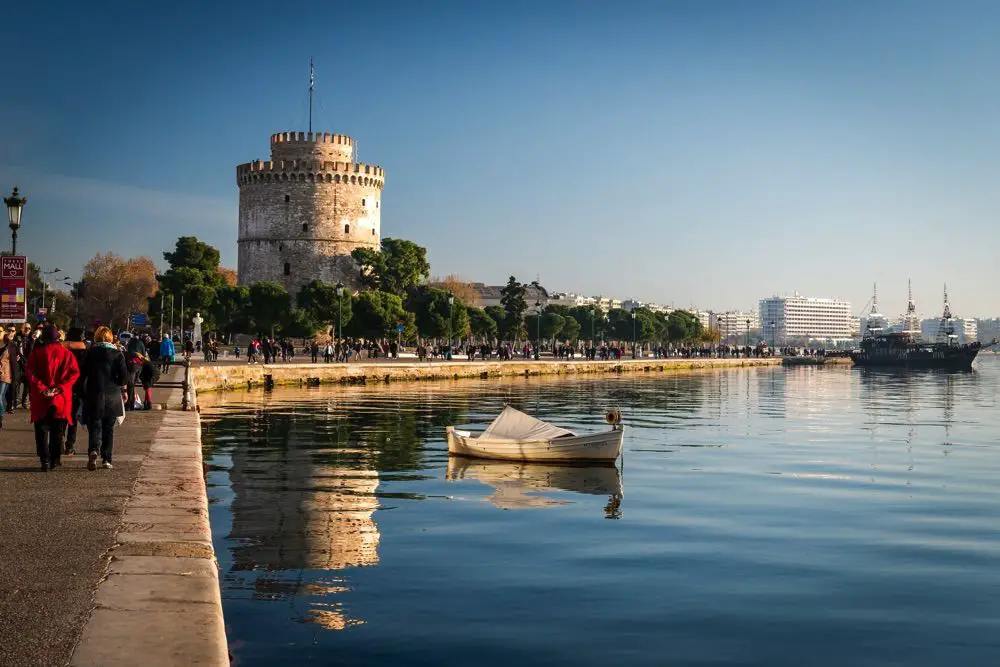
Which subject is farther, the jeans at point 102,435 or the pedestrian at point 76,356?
the pedestrian at point 76,356

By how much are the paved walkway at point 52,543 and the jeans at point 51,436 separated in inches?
9.1

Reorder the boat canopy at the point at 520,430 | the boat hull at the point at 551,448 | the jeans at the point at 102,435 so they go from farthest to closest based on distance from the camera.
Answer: the boat canopy at the point at 520,430, the boat hull at the point at 551,448, the jeans at the point at 102,435

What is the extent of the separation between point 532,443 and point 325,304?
63.8 m

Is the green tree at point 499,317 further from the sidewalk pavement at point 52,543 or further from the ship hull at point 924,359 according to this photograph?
the sidewalk pavement at point 52,543

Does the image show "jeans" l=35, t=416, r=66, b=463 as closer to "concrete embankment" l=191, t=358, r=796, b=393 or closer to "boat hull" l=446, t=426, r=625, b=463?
"boat hull" l=446, t=426, r=625, b=463

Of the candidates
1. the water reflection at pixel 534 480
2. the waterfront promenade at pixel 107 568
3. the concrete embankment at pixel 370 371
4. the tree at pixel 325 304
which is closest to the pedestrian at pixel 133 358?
the water reflection at pixel 534 480

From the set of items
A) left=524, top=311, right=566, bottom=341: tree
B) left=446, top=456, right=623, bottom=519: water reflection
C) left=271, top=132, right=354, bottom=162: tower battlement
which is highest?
left=271, top=132, right=354, bottom=162: tower battlement

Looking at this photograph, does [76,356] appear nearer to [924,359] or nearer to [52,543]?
[52,543]

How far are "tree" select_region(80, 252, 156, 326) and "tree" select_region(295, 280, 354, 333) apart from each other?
4024 cm

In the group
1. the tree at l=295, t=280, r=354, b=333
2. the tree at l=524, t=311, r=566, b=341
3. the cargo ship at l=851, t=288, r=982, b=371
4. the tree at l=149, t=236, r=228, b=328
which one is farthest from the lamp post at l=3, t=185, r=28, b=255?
the cargo ship at l=851, t=288, r=982, b=371

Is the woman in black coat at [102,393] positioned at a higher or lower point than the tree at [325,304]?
lower

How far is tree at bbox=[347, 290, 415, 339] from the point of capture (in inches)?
3403

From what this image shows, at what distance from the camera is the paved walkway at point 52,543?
642cm

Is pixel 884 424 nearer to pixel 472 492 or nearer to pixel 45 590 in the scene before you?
pixel 472 492
